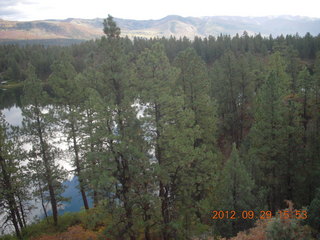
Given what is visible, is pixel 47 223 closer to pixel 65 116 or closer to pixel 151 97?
pixel 65 116

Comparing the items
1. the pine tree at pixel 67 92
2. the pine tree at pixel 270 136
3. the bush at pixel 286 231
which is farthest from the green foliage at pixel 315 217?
the pine tree at pixel 67 92

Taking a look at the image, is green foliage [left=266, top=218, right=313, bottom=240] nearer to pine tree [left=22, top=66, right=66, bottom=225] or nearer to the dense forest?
the dense forest

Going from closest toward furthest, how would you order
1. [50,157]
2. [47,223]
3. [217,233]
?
1. [217,233]
2. [50,157]
3. [47,223]

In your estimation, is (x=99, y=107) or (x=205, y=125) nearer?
(x=99, y=107)

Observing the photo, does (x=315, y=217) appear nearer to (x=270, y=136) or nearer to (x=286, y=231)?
(x=286, y=231)

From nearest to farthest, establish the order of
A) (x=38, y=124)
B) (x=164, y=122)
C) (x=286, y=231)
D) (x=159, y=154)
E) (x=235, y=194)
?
(x=286, y=231)
(x=164, y=122)
(x=159, y=154)
(x=235, y=194)
(x=38, y=124)

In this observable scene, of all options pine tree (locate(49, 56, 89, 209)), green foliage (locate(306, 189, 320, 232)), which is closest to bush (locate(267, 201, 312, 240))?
green foliage (locate(306, 189, 320, 232))

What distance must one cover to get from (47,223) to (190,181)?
1522cm

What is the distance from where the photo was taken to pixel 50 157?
69.2 ft

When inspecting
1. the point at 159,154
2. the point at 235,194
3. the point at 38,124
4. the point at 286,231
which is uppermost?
the point at 38,124

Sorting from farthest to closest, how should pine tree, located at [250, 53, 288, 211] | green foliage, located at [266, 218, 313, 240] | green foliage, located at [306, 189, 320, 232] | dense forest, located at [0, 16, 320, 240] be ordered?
1. pine tree, located at [250, 53, 288, 211]
2. dense forest, located at [0, 16, 320, 240]
3. green foliage, located at [306, 189, 320, 232]
4. green foliage, located at [266, 218, 313, 240]

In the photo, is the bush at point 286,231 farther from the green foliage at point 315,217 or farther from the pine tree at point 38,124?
the pine tree at point 38,124

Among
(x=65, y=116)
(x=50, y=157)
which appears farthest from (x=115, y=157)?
(x=50, y=157)

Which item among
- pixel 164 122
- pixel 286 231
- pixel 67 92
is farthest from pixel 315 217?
pixel 67 92
